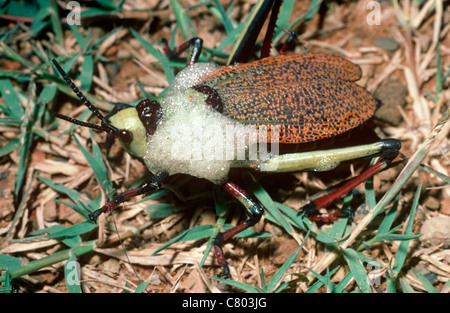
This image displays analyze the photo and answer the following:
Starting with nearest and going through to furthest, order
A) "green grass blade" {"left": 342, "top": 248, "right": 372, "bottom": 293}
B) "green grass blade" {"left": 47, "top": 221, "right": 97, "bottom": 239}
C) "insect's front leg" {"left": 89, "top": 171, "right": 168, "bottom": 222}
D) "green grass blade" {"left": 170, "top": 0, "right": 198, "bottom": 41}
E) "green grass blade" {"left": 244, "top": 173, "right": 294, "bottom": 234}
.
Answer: "insect's front leg" {"left": 89, "top": 171, "right": 168, "bottom": 222} < "green grass blade" {"left": 342, "top": 248, "right": 372, "bottom": 293} < "green grass blade" {"left": 47, "top": 221, "right": 97, "bottom": 239} < "green grass blade" {"left": 244, "top": 173, "right": 294, "bottom": 234} < "green grass blade" {"left": 170, "top": 0, "right": 198, "bottom": 41}

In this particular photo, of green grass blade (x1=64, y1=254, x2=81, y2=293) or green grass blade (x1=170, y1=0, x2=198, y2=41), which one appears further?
green grass blade (x1=170, y1=0, x2=198, y2=41)

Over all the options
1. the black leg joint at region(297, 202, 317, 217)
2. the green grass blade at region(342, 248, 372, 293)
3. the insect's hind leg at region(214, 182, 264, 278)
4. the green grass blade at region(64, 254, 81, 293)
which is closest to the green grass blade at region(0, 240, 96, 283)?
the green grass blade at region(64, 254, 81, 293)

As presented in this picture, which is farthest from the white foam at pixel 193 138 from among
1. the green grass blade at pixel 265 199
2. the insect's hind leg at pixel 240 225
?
the green grass blade at pixel 265 199

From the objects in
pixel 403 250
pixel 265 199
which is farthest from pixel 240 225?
pixel 403 250

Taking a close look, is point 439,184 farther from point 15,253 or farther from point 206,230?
point 15,253

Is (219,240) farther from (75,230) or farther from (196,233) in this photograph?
(75,230)

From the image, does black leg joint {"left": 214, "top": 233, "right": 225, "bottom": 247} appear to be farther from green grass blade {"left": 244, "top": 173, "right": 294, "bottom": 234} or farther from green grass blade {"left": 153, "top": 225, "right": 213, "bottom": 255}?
green grass blade {"left": 244, "top": 173, "right": 294, "bottom": 234}
